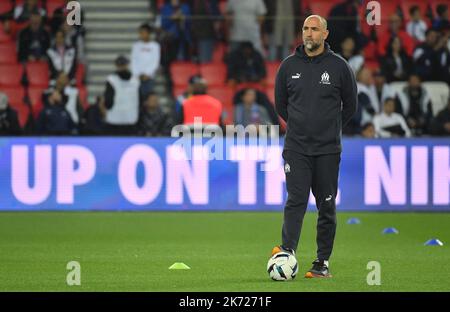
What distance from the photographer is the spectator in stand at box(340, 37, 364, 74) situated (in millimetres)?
22062

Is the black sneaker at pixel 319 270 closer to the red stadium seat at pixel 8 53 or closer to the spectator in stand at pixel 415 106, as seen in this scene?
the spectator in stand at pixel 415 106

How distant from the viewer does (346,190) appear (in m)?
19.8

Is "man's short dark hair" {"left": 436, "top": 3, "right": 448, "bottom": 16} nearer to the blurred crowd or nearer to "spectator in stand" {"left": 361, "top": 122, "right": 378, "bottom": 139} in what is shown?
the blurred crowd

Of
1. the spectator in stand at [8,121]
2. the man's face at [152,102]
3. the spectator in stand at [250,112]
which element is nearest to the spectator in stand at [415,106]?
the spectator in stand at [250,112]

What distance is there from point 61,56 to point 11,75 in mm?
1155

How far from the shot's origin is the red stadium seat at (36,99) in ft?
69.0

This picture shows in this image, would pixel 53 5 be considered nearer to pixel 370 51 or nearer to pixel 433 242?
pixel 370 51

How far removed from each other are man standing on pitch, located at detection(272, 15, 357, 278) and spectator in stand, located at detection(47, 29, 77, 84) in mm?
11112

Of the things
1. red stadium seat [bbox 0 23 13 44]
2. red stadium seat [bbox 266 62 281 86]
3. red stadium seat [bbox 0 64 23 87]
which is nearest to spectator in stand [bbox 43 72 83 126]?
red stadium seat [bbox 0 64 23 87]

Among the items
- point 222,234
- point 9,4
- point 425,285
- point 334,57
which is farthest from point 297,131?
point 9,4

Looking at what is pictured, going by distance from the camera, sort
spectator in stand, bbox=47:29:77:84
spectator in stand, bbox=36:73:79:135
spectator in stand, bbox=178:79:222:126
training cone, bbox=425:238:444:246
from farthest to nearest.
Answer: spectator in stand, bbox=47:29:77:84
spectator in stand, bbox=36:73:79:135
spectator in stand, bbox=178:79:222:126
training cone, bbox=425:238:444:246

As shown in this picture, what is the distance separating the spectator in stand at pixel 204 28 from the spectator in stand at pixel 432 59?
3.63m

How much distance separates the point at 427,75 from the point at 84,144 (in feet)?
21.0
